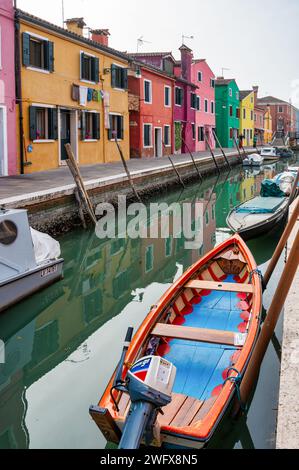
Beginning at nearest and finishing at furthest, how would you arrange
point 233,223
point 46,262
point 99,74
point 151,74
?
1. point 46,262
2. point 233,223
3. point 99,74
4. point 151,74

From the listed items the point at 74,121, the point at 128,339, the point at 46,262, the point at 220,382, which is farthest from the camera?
the point at 74,121

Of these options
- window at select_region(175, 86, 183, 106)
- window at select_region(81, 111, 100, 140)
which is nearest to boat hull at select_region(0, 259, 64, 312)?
window at select_region(81, 111, 100, 140)

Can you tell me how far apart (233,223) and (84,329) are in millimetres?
4719

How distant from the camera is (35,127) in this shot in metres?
16.0

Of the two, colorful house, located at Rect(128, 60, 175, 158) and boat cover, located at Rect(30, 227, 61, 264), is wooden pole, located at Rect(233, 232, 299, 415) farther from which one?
colorful house, located at Rect(128, 60, 175, 158)

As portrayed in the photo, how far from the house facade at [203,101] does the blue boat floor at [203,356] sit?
29.5 metres

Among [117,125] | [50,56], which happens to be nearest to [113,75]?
[117,125]

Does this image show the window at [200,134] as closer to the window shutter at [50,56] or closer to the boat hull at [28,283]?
the window shutter at [50,56]

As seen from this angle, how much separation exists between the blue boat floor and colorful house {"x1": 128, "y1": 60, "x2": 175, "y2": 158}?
1958 centimetres

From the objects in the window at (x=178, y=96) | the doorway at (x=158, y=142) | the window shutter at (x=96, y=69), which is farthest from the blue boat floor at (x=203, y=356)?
the window at (x=178, y=96)

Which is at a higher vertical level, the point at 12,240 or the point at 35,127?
the point at 35,127
